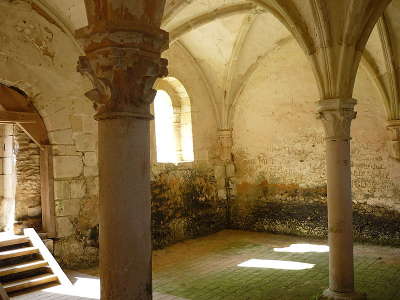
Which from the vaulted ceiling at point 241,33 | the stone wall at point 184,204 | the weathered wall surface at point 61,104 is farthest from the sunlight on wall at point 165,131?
the weathered wall surface at point 61,104

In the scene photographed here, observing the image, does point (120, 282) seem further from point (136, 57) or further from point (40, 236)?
point (40, 236)

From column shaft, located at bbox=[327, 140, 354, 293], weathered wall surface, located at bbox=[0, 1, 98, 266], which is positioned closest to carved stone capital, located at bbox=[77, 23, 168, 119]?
column shaft, located at bbox=[327, 140, 354, 293]

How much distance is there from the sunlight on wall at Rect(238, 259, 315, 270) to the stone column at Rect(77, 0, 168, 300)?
4337 mm

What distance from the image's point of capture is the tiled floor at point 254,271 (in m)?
5.02

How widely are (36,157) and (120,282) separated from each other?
459 cm

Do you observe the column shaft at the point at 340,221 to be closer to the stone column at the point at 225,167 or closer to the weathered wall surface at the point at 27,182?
the weathered wall surface at the point at 27,182

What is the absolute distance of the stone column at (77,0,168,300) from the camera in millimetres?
2301

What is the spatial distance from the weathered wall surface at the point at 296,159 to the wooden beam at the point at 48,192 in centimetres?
495

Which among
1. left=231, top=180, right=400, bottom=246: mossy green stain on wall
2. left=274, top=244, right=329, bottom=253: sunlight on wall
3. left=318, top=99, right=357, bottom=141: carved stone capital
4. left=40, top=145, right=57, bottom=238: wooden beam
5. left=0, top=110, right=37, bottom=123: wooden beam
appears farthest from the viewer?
left=231, top=180, right=400, bottom=246: mossy green stain on wall

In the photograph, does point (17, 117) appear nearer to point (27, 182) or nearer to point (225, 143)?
point (27, 182)

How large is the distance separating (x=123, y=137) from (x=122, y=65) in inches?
A: 16.8

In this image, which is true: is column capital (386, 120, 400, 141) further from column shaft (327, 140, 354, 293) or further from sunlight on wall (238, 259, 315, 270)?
column shaft (327, 140, 354, 293)

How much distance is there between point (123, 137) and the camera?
231 cm

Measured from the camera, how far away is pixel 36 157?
6.28m
